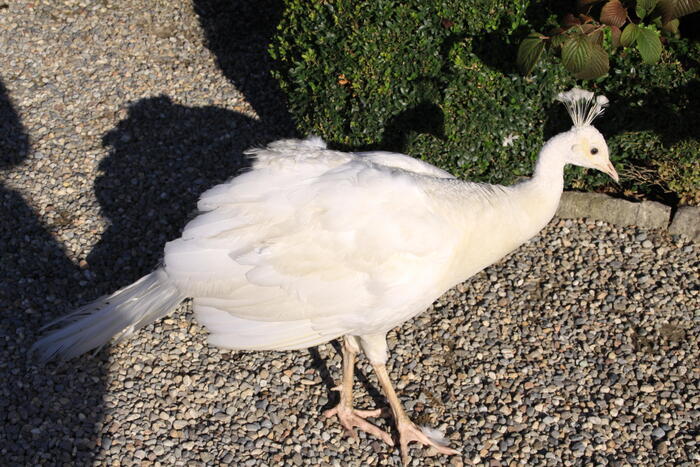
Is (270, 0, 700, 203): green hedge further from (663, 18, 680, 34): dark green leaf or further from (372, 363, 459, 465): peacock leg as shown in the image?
(372, 363, 459, 465): peacock leg

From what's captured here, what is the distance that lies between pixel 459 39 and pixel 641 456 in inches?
114

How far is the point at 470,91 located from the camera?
5.05m

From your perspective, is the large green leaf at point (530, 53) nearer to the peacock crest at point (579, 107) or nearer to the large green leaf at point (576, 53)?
the large green leaf at point (576, 53)

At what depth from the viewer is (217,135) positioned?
623cm

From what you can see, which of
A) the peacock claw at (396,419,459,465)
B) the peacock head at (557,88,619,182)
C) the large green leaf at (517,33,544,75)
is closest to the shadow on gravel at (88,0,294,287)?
the peacock claw at (396,419,459,465)

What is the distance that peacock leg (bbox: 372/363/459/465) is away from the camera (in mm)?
4035

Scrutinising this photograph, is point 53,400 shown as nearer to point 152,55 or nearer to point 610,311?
point 610,311

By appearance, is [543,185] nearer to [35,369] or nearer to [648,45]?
[648,45]

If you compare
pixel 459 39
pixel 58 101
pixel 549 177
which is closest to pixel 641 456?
pixel 549 177

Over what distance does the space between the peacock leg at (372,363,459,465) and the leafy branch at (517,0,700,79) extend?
6.64ft

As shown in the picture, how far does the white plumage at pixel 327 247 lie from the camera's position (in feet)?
11.5

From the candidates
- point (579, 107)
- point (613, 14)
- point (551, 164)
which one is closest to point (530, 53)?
point (613, 14)

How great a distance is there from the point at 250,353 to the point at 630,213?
3005mm

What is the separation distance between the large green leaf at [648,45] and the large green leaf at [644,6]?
127 millimetres
